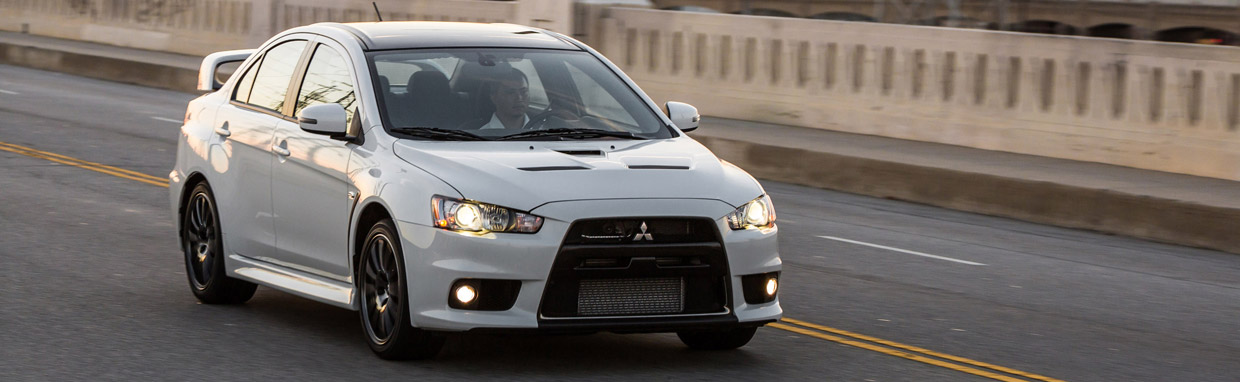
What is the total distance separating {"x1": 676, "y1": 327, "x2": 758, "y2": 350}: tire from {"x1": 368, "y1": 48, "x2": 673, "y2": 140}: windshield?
907 mm

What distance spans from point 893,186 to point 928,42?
308cm

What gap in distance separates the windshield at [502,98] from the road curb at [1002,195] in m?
6.84

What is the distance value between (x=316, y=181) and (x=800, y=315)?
2.65 metres

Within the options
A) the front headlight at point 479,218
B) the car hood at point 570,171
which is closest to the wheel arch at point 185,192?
the car hood at point 570,171

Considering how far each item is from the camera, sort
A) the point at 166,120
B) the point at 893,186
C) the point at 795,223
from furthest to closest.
→ the point at 166,120 → the point at 893,186 → the point at 795,223

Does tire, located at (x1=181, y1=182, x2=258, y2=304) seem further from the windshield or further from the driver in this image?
the driver

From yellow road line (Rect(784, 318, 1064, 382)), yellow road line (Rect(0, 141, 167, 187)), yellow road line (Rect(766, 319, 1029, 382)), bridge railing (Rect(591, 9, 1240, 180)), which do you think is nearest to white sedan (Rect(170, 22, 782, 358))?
yellow road line (Rect(766, 319, 1029, 382))

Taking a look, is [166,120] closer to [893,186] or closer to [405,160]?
[893,186]

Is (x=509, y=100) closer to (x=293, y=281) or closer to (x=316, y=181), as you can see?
(x=316, y=181)

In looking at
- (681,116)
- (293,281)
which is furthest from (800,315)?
(293,281)

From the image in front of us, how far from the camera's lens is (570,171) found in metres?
7.04

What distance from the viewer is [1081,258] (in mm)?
12414

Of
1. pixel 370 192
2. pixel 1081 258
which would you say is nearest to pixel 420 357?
pixel 370 192

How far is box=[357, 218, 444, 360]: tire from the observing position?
7.09 meters
